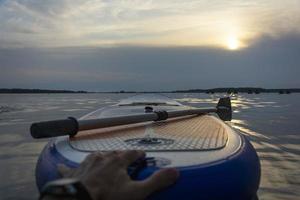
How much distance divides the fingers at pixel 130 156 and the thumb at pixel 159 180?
18 centimetres

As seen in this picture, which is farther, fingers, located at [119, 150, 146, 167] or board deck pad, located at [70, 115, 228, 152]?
board deck pad, located at [70, 115, 228, 152]

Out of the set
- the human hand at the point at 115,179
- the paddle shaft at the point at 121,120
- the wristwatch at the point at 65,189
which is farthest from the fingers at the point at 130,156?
the paddle shaft at the point at 121,120

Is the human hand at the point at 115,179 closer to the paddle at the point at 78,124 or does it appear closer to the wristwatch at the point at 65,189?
the wristwatch at the point at 65,189

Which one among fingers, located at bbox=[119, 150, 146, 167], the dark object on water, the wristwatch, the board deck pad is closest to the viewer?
the wristwatch

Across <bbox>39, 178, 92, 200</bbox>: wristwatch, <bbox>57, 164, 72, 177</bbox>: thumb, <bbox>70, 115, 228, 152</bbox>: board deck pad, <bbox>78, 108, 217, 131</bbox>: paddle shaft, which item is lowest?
<bbox>57, 164, 72, 177</bbox>: thumb

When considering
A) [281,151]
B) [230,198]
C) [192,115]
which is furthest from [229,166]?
[281,151]

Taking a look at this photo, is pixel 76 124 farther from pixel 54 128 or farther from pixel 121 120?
pixel 121 120

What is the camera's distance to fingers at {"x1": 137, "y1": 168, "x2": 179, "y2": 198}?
6.74 ft

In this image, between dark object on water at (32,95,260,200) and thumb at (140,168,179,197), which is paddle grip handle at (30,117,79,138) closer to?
dark object on water at (32,95,260,200)

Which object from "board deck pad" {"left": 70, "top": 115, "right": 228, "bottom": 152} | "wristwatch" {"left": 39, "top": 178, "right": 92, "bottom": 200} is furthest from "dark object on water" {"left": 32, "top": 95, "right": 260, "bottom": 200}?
"wristwatch" {"left": 39, "top": 178, "right": 92, "bottom": 200}

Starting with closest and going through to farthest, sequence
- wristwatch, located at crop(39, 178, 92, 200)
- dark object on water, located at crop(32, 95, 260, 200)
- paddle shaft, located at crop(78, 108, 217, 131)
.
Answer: wristwatch, located at crop(39, 178, 92, 200) < dark object on water, located at crop(32, 95, 260, 200) < paddle shaft, located at crop(78, 108, 217, 131)

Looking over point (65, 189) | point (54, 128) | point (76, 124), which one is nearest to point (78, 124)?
point (76, 124)

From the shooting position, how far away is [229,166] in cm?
270

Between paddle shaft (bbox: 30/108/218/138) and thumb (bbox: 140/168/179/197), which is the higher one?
paddle shaft (bbox: 30/108/218/138)
